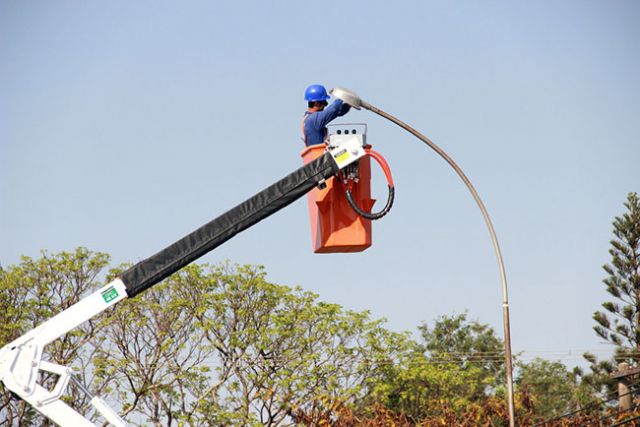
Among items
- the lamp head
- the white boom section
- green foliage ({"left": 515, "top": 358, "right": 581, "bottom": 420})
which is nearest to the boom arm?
the white boom section

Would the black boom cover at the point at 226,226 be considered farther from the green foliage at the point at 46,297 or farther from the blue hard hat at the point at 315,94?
the green foliage at the point at 46,297

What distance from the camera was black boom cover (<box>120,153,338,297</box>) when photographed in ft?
30.8

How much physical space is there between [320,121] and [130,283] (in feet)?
8.57

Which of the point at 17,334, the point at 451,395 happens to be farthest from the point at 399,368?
the point at 17,334

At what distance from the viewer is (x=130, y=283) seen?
935 cm

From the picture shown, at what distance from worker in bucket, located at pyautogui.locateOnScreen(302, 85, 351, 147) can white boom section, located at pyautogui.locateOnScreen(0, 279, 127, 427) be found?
2.57 metres

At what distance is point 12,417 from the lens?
88.2 feet

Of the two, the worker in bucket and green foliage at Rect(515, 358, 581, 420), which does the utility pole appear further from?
green foliage at Rect(515, 358, 581, 420)

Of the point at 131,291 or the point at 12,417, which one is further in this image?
the point at 12,417

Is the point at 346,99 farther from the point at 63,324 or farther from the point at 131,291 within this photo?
the point at 63,324

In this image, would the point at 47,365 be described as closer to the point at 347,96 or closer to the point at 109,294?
the point at 109,294

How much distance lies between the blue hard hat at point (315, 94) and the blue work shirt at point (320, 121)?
0.72ft

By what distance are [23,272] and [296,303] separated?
24.9 feet

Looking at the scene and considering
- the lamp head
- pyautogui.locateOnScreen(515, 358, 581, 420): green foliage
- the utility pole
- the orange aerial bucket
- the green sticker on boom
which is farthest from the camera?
pyautogui.locateOnScreen(515, 358, 581, 420): green foliage
